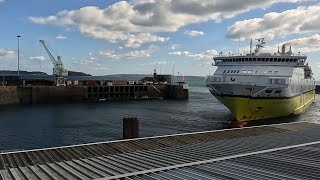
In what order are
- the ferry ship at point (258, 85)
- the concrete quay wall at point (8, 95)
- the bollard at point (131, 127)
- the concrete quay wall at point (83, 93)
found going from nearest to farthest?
the bollard at point (131, 127) → the ferry ship at point (258, 85) → the concrete quay wall at point (8, 95) → the concrete quay wall at point (83, 93)

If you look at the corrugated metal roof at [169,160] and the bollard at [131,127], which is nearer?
the corrugated metal roof at [169,160]

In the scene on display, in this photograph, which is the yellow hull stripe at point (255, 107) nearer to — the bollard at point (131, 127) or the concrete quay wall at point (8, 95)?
the bollard at point (131, 127)

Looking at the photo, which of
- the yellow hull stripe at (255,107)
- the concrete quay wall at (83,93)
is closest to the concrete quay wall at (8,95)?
the concrete quay wall at (83,93)

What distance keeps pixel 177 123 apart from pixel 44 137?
15.8 metres

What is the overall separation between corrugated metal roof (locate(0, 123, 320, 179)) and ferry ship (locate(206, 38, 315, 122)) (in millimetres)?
22440

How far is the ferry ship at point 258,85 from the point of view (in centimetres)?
3819

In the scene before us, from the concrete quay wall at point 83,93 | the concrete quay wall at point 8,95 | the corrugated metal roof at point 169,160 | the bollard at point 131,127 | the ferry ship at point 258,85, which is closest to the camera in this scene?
the corrugated metal roof at point 169,160

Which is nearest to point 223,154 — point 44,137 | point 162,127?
point 44,137

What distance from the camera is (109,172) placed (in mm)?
9797

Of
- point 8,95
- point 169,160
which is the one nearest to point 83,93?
point 8,95

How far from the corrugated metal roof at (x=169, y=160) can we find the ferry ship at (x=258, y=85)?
22.4 m

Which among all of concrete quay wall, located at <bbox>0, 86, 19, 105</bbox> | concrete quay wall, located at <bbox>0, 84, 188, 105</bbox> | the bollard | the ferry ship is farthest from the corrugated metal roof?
concrete quay wall, located at <bbox>0, 84, 188, 105</bbox>

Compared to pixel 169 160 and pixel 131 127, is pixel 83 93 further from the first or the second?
pixel 169 160

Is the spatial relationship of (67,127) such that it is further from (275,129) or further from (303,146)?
(303,146)
